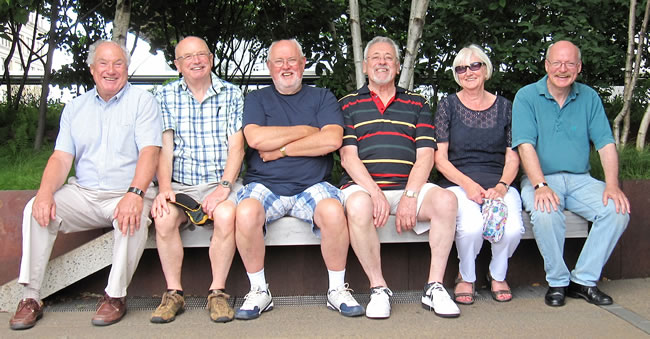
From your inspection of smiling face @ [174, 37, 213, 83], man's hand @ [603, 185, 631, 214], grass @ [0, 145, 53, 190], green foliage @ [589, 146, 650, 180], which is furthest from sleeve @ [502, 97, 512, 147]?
grass @ [0, 145, 53, 190]

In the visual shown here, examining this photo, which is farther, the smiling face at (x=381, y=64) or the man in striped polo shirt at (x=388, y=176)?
the smiling face at (x=381, y=64)

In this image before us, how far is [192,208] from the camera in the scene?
3.87m

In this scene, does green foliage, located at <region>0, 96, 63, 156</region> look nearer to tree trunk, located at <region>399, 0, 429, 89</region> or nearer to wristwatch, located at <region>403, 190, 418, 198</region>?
tree trunk, located at <region>399, 0, 429, 89</region>

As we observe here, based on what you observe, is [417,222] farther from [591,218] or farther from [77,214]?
[77,214]

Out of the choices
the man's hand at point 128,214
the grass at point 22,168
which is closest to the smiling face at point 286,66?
the man's hand at point 128,214

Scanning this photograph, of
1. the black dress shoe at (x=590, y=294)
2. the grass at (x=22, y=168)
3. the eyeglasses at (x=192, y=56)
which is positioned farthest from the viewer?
the grass at (x=22, y=168)

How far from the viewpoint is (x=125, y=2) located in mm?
5266

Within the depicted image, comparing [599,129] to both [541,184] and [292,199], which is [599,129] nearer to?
[541,184]

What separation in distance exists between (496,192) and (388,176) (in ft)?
2.38

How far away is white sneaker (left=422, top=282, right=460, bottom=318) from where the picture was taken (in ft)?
12.6

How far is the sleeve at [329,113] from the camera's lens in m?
4.33

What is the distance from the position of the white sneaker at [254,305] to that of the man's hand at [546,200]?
1.86 m

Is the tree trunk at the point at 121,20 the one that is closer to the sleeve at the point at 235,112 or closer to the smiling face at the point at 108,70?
the smiling face at the point at 108,70

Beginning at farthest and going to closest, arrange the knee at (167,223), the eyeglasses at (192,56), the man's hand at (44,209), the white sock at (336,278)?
the eyeglasses at (192,56) < the white sock at (336,278) < the knee at (167,223) < the man's hand at (44,209)
